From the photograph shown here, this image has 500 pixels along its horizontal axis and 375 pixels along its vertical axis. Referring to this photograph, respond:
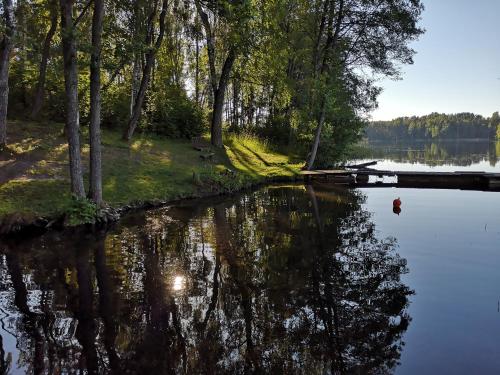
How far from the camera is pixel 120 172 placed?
A: 67.8 ft

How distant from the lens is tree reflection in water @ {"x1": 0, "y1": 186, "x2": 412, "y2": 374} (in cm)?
632

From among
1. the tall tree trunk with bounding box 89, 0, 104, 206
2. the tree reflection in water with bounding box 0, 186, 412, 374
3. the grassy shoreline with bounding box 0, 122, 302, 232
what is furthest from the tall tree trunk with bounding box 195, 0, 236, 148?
the tree reflection in water with bounding box 0, 186, 412, 374

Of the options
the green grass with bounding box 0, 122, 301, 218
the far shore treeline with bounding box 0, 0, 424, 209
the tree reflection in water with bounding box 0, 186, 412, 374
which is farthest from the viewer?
the far shore treeline with bounding box 0, 0, 424, 209

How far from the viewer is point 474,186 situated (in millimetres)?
26719

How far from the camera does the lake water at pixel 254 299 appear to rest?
6344mm

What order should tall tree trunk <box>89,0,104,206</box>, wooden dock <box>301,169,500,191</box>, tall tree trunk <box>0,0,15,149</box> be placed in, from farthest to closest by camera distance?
wooden dock <box>301,169,500,191</box>, tall tree trunk <box>0,0,15,149</box>, tall tree trunk <box>89,0,104,206</box>

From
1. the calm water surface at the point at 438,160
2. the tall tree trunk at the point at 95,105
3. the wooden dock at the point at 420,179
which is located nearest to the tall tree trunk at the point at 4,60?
the tall tree trunk at the point at 95,105

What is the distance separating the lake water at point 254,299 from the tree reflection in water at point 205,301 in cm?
3

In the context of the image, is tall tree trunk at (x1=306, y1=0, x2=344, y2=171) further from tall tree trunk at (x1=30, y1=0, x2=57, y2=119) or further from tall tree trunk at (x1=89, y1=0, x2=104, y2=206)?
tall tree trunk at (x1=30, y1=0, x2=57, y2=119)

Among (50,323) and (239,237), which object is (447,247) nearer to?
(239,237)

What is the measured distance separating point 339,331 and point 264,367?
71.2 inches

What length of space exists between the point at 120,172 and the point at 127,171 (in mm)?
498

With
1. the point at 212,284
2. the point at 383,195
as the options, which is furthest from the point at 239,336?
the point at 383,195

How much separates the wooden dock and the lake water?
12282mm
